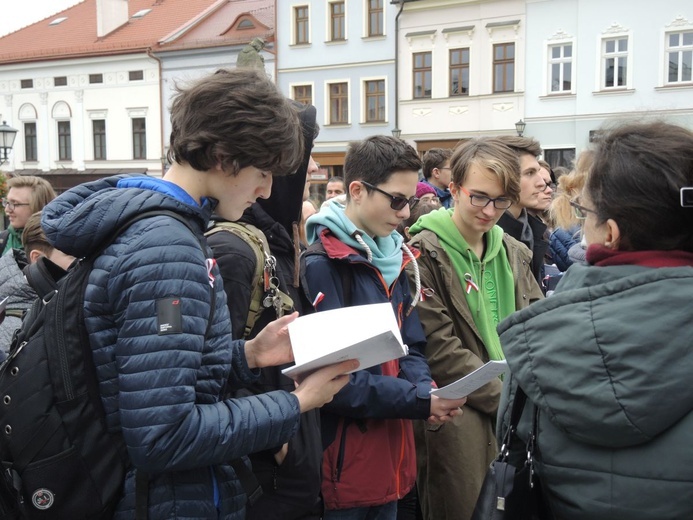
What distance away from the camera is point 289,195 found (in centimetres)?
280

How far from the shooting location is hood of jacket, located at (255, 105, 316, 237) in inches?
109

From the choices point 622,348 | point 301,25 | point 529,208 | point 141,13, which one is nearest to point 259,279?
point 622,348

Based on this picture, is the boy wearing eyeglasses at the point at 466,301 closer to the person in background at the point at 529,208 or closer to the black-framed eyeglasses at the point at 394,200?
the black-framed eyeglasses at the point at 394,200

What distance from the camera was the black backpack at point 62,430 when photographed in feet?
5.52

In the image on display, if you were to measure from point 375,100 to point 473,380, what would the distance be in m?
24.7

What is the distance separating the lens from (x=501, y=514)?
1731 millimetres

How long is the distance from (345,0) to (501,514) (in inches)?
1063

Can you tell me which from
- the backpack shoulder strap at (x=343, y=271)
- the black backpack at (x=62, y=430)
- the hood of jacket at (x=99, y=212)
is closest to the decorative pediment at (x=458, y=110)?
the backpack shoulder strap at (x=343, y=271)

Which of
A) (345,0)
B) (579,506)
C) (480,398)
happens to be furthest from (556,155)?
(579,506)

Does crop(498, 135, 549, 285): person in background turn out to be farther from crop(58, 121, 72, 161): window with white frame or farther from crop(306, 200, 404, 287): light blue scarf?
crop(58, 121, 72, 161): window with white frame

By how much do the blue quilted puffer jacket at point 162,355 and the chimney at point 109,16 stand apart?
33434mm

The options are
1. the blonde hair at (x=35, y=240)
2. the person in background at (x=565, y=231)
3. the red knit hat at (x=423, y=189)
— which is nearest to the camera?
the blonde hair at (x=35, y=240)

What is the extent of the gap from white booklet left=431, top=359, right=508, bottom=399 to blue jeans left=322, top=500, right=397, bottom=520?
1.78 ft

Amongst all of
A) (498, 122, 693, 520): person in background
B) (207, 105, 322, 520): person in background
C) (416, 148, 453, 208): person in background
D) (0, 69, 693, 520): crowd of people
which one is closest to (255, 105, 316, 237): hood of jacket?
(0, 69, 693, 520): crowd of people
